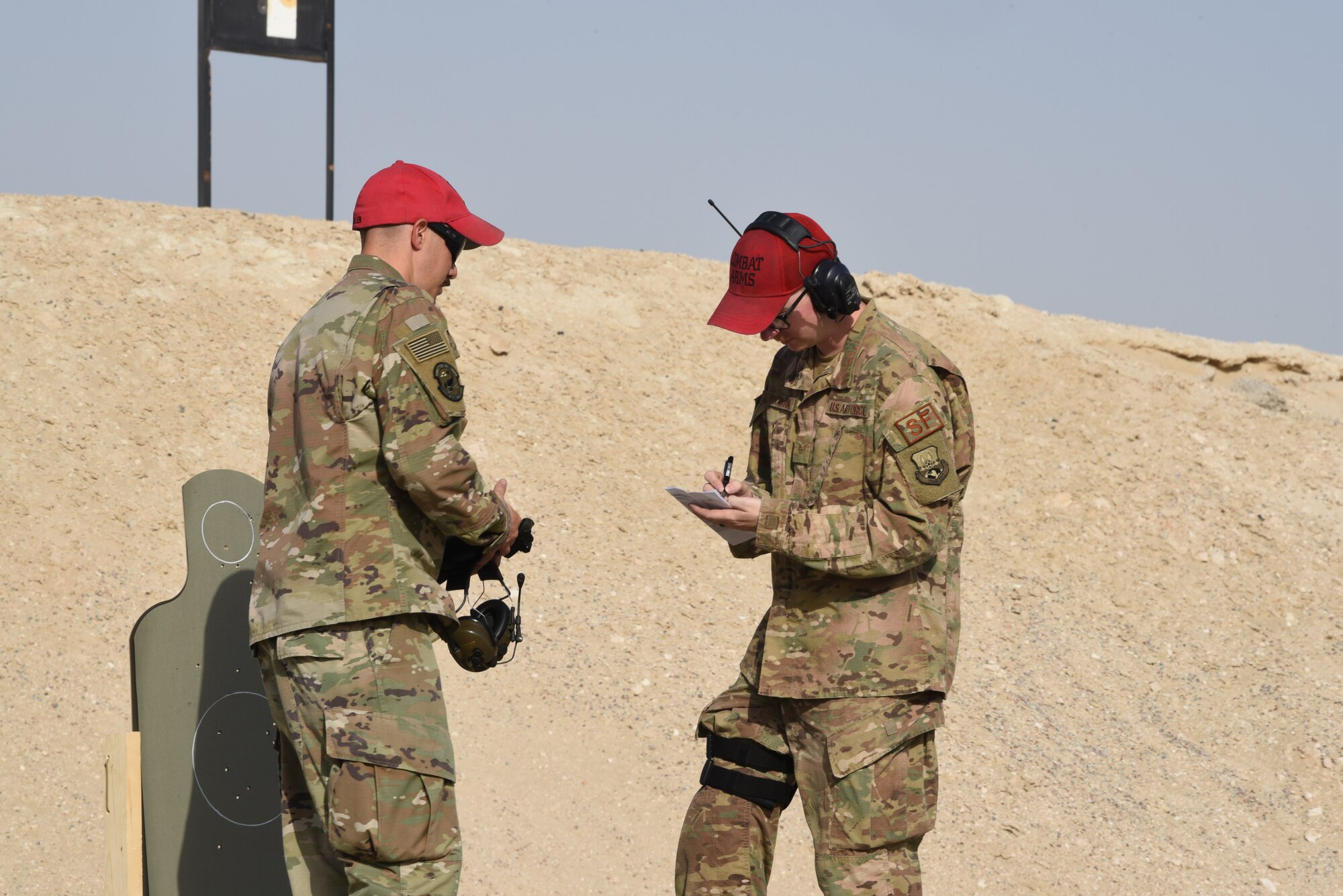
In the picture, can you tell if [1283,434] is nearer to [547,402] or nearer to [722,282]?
[722,282]

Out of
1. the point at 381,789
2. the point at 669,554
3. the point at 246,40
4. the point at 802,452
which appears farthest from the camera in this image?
the point at 246,40

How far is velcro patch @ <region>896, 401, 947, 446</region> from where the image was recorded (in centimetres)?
345

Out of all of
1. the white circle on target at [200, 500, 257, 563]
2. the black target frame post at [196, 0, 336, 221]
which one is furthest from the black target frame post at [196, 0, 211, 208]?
the white circle on target at [200, 500, 257, 563]

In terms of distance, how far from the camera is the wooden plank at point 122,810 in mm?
4145

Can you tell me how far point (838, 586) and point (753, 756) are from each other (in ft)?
1.89

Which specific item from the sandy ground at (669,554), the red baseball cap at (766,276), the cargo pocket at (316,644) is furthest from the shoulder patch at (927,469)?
the sandy ground at (669,554)

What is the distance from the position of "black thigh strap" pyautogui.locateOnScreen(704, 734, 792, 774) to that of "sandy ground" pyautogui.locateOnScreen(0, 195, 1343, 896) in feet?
6.93

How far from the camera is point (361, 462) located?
3.17 m

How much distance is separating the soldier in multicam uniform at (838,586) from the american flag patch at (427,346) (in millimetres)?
803

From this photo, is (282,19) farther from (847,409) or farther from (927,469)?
(927,469)

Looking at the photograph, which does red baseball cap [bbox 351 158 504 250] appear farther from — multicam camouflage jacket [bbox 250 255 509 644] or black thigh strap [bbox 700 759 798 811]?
black thigh strap [bbox 700 759 798 811]

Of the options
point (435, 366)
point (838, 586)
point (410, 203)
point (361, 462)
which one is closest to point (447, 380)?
point (435, 366)

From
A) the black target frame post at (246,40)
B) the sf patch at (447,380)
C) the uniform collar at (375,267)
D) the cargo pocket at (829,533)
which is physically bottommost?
the cargo pocket at (829,533)

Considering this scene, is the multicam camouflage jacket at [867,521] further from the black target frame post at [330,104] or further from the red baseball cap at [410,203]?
the black target frame post at [330,104]
